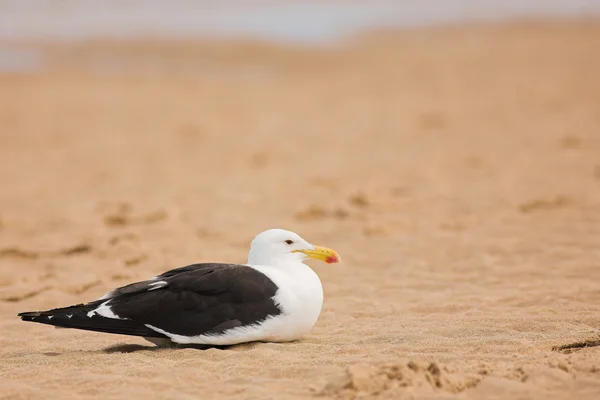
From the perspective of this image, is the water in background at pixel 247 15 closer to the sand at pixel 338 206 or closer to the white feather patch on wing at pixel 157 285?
the sand at pixel 338 206

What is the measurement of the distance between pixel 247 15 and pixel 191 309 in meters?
28.8

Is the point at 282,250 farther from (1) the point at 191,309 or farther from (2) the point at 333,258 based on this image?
(1) the point at 191,309

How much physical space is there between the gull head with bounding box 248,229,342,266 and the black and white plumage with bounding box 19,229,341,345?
6.3 inches

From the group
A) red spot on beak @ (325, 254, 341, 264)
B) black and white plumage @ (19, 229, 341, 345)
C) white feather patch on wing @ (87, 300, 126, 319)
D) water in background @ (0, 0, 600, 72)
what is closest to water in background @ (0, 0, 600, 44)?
water in background @ (0, 0, 600, 72)

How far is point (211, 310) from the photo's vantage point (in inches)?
216

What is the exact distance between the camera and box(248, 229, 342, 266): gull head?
578 cm

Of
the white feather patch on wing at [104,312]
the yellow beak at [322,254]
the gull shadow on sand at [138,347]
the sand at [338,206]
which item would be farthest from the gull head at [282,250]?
the white feather patch on wing at [104,312]

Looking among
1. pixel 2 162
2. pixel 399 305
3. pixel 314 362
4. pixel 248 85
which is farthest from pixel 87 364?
pixel 248 85

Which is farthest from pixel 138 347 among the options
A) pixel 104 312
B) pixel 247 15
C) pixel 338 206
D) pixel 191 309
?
pixel 247 15

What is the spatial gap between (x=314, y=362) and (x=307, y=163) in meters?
8.11

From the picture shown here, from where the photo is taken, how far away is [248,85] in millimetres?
19734

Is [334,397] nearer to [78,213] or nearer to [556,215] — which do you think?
[556,215]

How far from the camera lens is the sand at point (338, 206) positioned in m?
4.96

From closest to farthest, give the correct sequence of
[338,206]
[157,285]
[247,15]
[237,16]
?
1. [157,285]
2. [338,206]
3. [237,16]
4. [247,15]
